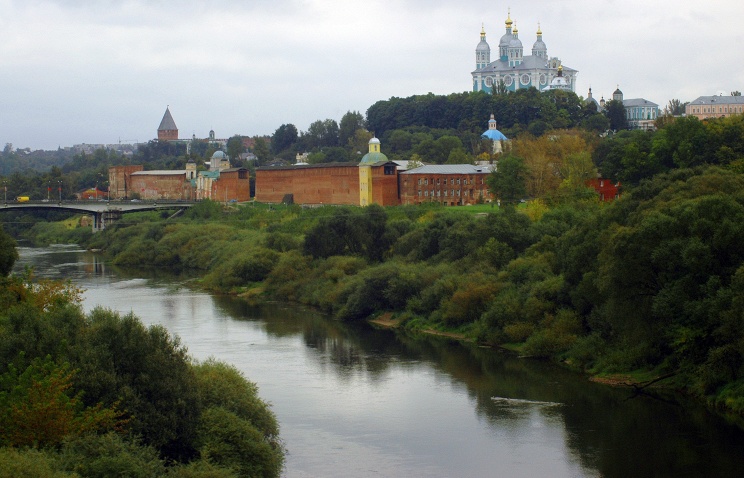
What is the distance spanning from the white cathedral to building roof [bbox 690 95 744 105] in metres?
10.4

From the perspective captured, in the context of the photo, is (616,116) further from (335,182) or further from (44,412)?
(44,412)

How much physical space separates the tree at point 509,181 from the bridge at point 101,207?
67.3 feet

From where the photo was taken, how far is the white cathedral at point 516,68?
92562mm

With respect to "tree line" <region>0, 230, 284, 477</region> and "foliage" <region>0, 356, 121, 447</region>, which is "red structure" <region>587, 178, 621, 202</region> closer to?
"tree line" <region>0, 230, 284, 477</region>

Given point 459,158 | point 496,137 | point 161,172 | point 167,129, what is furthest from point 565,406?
point 167,129

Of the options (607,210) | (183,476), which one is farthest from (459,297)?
(183,476)

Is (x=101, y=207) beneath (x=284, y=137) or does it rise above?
beneath

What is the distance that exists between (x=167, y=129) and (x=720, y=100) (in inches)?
2664

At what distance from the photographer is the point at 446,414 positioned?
18.3 metres

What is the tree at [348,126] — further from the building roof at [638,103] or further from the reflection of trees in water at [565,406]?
the reflection of trees in water at [565,406]

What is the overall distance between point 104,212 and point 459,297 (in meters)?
34.6

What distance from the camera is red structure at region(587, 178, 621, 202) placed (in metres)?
41.0

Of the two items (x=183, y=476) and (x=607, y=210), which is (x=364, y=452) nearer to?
(x=183, y=476)

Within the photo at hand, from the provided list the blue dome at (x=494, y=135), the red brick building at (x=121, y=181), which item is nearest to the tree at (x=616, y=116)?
the blue dome at (x=494, y=135)
